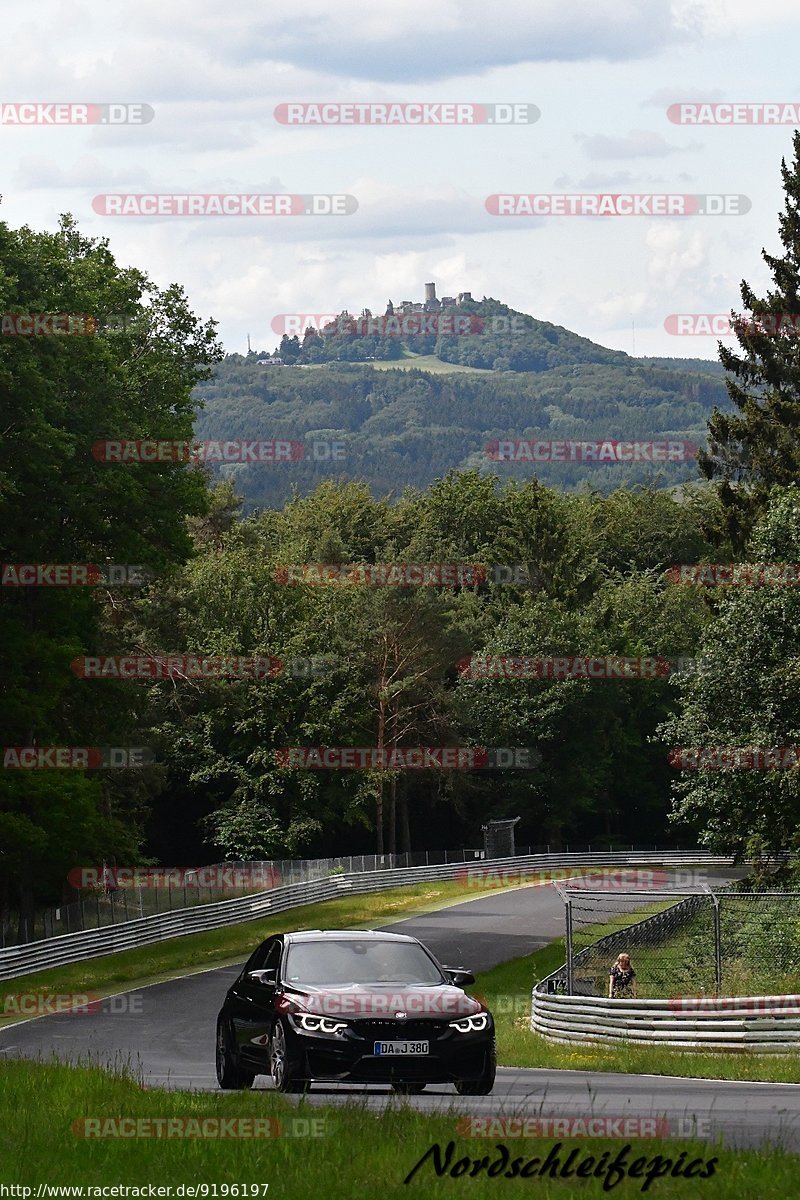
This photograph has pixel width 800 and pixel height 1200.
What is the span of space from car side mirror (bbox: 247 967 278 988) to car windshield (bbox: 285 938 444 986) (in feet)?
0.39

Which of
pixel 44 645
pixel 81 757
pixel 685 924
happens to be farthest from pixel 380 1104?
pixel 81 757

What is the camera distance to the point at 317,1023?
13688 millimetres

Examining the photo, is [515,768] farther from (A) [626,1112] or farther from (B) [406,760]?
(A) [626,1112]

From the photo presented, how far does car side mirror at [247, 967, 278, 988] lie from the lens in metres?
14.6

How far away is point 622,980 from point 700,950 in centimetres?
970

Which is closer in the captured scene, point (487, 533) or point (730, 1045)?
point (730, 1045)

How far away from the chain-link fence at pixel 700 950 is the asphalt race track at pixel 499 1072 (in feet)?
14.9

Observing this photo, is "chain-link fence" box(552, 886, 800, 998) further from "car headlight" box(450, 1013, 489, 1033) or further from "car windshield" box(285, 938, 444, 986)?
"car headlight" box(450, 1013, 489, 1033)

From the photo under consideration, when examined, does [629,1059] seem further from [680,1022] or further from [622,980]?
[622,980]

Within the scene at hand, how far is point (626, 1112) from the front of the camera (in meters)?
11.9

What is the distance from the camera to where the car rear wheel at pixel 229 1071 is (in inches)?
602

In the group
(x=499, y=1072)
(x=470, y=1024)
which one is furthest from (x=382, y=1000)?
(x=499, y=1072)

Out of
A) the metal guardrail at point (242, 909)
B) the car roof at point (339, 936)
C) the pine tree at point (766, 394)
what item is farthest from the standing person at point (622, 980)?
the pine tree at point (766, 394)

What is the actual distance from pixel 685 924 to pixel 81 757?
17.0m
